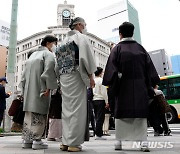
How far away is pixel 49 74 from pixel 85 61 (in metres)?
0.68

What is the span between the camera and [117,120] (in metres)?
3.12

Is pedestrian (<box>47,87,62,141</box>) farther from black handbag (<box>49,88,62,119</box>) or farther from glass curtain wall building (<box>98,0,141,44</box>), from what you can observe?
glass curtain wall building (<box>98,0,141,44</box>)

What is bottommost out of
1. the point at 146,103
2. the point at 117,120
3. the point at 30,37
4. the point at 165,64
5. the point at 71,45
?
the point at 117,120

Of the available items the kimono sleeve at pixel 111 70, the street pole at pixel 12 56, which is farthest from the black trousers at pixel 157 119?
the street pole at pixel 12 56

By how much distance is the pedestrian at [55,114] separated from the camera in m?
3.72

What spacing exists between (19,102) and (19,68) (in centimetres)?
6040

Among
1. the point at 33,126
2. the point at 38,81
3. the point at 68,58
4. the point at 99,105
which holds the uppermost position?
the point at 68,58

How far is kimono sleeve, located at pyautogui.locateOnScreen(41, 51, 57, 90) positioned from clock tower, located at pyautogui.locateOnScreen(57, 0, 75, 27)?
6706cm

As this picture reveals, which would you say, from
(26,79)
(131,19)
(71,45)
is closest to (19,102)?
(26,79)

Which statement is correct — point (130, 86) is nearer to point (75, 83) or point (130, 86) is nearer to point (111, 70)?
point (111, 70)

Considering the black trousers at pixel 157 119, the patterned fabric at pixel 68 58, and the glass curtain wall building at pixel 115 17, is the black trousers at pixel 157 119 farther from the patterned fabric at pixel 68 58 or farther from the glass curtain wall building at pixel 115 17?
the glass curtain wall building at pixel 115 17

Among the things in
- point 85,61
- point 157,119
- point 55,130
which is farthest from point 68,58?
point 157,119

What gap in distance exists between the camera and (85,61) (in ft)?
10.1

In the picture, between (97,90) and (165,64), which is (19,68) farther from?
(97,90)
